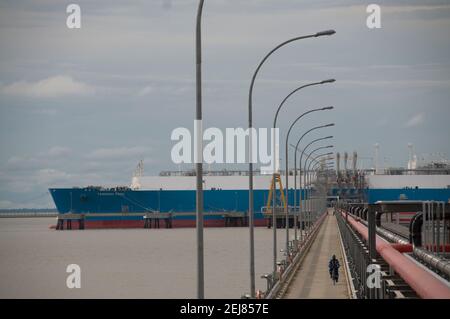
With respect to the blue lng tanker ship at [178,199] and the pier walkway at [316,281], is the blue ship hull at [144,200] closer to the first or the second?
the blue lng tanker ship at [178,199]

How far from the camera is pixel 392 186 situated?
179 meters

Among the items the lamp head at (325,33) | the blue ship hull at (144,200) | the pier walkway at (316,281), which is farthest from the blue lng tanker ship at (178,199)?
the lamp head at (325,33)

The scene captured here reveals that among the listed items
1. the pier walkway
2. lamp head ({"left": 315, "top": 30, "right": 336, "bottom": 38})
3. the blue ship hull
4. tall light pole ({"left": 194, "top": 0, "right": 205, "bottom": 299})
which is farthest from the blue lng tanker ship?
tall light pole ({"left": 194, "top": 0, "right": 205, "bottom": 299})

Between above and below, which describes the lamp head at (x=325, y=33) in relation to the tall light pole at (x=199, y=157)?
above

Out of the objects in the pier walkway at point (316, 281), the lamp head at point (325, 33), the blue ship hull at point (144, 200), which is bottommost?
the pier walkway at point (316, 281)

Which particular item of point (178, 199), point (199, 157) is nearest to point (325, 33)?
point (199, 157)

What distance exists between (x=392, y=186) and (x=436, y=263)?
167 meters

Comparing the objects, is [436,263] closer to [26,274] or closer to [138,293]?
[138,293]

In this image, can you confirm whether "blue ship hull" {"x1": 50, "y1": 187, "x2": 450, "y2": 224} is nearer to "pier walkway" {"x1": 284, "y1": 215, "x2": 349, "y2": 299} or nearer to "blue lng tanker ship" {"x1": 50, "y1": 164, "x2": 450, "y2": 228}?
"blue lng tanker ship" {"x1": 50, "y1": 164, "x2": 450, "y2": 228}

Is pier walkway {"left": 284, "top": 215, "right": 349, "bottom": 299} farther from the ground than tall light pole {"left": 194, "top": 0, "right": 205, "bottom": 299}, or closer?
closer

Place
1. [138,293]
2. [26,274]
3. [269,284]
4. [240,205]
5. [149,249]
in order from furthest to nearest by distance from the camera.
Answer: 1. [240,205]
2. [149,249]
3. [26,274]
4. [138,293]
5. [269,284]

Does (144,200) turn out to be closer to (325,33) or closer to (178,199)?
(178,199)

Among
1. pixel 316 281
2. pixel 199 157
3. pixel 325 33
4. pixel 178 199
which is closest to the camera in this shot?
pixel 199 157
